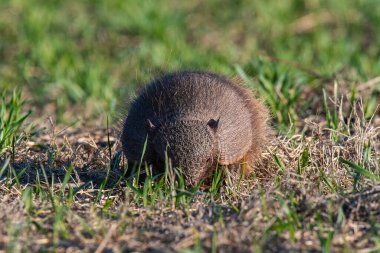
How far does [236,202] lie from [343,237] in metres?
0.89

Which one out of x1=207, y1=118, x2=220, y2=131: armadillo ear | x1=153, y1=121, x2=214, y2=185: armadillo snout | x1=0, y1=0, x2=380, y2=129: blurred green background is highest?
x1=0, y1=0, x2=380, y2=129: blurred green background

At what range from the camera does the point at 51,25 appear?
33.2ft

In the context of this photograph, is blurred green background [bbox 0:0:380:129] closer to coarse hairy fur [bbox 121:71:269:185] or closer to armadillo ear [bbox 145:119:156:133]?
coarse hairy fur [bbox 121:71:269:185]

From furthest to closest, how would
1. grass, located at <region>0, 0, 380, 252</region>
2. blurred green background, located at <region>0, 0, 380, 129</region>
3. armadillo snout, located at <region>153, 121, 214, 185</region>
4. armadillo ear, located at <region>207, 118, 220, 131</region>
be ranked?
blurred green background, located at <region>0, 0, 380, 129</region> → armadillo ear, located at <region>207, 118, 220, 131</region> → armadillo snout, located at <region>153, 121, 214, 185</region> → grass, located at <region>0, 0, 380, 252</region>

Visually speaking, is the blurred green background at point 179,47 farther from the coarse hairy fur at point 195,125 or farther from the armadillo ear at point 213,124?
the armadillo ear at point 213,124

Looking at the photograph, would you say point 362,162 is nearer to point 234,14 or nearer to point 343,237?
point 343,237

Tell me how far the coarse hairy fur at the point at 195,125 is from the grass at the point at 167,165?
133mm

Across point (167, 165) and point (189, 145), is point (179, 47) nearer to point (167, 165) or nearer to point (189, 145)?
point (189, 145)

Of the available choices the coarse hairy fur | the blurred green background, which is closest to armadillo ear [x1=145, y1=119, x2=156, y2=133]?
the coarse hairy fur

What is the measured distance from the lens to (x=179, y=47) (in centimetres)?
918

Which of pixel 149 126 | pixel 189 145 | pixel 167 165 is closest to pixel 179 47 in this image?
pixel 149 126

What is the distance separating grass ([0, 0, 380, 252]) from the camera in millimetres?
3703

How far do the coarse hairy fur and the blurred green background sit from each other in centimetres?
91

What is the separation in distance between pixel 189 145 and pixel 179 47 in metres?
4.83
